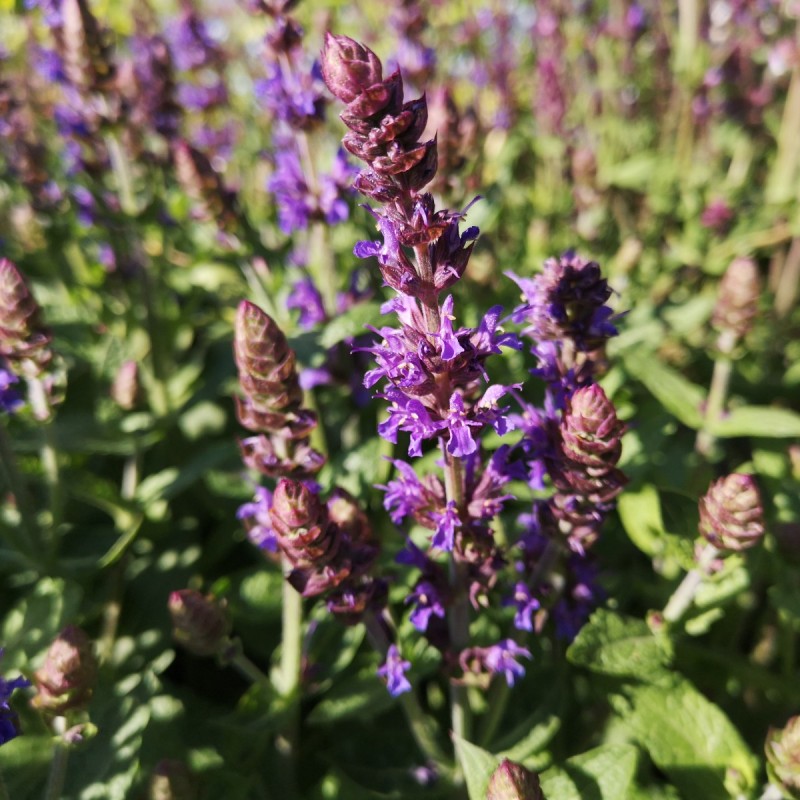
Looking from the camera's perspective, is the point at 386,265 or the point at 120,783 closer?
the point at 386,265

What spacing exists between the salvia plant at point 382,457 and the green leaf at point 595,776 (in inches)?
0.4

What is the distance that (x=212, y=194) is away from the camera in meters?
3.07

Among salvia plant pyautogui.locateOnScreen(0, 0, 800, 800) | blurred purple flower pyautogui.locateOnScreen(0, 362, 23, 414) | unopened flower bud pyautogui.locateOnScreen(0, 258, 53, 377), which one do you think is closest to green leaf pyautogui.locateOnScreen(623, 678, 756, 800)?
salvia plant pyautogui.locateOnScreen(0, 0, 800, 800)

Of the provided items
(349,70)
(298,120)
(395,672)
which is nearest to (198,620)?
(395,672)

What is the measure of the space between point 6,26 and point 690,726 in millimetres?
7781

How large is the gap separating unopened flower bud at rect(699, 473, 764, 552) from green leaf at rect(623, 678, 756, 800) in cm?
56

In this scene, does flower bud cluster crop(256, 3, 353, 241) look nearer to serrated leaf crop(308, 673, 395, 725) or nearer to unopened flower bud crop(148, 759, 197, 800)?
serrated leaf crop(308, 673, 395, 725)

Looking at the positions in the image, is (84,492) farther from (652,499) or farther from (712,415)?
(712,415)

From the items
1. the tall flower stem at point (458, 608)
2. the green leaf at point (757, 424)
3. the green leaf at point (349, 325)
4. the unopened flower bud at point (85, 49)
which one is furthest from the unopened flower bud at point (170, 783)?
the unopened flower bud at point (85, 49)

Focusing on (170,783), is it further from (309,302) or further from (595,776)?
(309,302)

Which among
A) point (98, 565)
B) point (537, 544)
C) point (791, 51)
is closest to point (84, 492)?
point (98, 565)

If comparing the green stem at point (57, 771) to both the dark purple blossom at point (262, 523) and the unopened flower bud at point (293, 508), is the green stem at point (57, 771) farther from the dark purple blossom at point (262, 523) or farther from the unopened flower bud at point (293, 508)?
the unopened flower bud at point (293, 508)

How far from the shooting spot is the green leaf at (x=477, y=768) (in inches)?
70.0

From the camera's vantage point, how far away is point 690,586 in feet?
7.23
